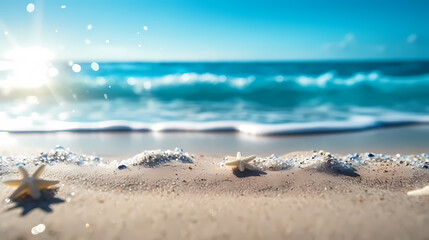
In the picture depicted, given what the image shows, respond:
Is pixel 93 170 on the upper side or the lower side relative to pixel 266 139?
lower

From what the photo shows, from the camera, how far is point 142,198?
2.36 metres

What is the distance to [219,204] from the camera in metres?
2.24

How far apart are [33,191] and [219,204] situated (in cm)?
132

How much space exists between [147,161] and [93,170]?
0.50 metres

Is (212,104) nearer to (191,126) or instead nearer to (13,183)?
(191,126)

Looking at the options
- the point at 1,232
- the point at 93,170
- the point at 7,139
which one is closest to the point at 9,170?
the point at 93,170

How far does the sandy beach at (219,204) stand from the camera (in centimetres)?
184

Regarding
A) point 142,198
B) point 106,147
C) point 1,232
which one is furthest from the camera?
point 106,147

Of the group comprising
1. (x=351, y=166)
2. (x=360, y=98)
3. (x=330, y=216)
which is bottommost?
(x=330, y=216)

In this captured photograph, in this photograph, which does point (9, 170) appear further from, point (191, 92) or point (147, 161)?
point (191, 92)

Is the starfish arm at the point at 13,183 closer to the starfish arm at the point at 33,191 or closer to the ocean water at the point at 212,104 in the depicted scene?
the starfish arm at the point at 33,191

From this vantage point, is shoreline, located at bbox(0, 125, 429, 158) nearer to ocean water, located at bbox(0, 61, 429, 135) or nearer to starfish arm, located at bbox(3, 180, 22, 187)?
ocean water, located at bbox(0, 61, 429, 135)

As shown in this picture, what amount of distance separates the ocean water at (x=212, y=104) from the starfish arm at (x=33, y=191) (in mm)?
2329

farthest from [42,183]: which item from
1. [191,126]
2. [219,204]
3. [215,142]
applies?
[191,126]
